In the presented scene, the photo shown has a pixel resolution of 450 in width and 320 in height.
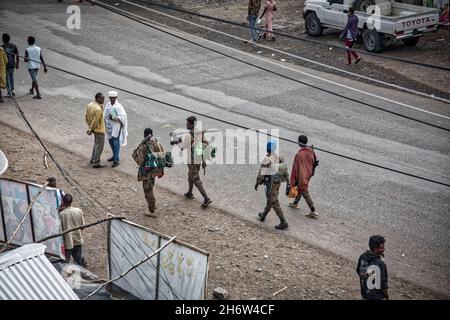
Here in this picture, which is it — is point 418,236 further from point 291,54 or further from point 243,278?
point 291,54

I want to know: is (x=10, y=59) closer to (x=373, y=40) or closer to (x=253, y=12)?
(x=253, y=12)

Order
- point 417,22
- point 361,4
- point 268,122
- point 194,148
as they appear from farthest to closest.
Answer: point 361,4
point 417,22
point 268,122
point 194,148

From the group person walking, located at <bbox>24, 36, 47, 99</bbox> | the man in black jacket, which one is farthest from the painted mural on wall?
person walking, located at <bbox>24, 36, 47, 99</bbox>

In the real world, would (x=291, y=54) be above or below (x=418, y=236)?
above

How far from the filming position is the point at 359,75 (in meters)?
20.6

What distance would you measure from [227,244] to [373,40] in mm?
11379

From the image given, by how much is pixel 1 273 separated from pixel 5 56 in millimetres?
10113

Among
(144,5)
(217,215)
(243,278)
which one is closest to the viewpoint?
(243,278)

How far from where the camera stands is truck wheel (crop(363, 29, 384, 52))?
21484 mm

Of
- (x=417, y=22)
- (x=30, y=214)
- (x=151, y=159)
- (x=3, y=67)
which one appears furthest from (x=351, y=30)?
(x=30, y=214)

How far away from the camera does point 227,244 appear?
12281mm

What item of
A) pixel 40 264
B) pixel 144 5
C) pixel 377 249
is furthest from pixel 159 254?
pixel 144 5

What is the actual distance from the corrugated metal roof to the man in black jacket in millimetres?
3717

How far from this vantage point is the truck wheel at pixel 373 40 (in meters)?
21.5
